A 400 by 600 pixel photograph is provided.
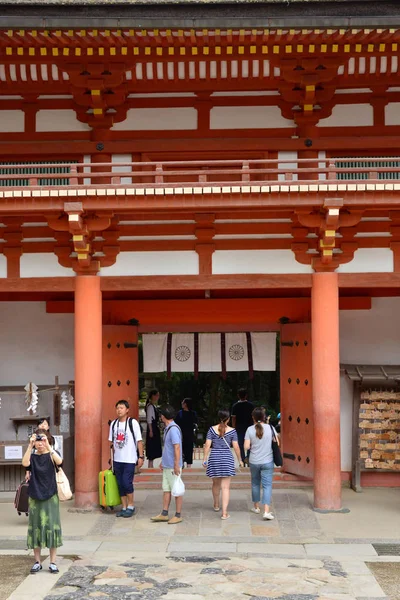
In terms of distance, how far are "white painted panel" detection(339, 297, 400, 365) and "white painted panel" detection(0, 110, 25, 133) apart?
22.6ft

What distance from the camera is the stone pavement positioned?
7.61 metres

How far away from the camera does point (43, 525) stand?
811 centimetres

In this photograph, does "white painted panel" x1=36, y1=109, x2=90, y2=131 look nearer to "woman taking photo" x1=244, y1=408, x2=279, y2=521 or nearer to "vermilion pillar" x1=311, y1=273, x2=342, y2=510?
"vermilion pillar" x1=311, y1=273, x2=342, y2=510

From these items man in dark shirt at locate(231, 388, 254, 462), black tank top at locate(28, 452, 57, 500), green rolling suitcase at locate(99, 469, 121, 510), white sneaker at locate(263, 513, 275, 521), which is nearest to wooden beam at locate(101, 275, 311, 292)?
green rolling suitcase at locate(99, 469, 121, 510)

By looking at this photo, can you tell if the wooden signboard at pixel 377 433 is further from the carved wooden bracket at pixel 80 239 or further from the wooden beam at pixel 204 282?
the carved wooden bracket at pixel 80 239

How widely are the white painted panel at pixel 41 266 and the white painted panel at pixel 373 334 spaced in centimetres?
548

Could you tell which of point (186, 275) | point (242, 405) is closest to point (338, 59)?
point (186, 275)

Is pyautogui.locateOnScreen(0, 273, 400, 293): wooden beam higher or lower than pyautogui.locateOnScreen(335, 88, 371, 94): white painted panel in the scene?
lower

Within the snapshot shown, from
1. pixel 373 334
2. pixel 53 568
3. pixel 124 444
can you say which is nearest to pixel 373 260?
pixel 373 334

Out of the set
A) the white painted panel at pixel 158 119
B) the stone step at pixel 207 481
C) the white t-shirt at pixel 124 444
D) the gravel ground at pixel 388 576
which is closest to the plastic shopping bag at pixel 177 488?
the white t-shirt at pixel 124 444

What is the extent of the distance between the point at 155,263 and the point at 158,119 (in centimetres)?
267

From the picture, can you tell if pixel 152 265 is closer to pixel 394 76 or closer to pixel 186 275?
pixel 186 275

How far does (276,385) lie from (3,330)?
439 inches

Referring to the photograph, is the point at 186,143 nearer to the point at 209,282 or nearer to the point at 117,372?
the point at 209,282
